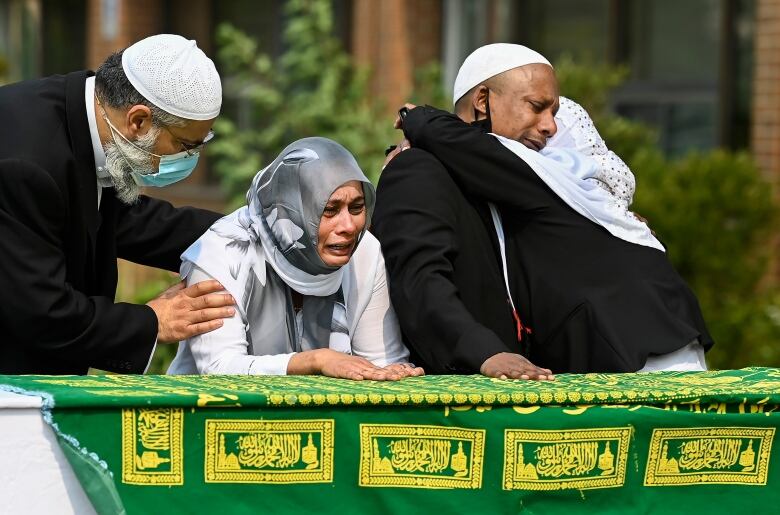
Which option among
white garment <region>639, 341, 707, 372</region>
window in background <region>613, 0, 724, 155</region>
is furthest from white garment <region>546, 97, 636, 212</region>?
window in background <region>613, 0, 724, 155</region>

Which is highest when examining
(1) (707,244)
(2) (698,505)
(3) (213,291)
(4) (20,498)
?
(3) (213,291)

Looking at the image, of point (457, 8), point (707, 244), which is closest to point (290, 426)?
point (707, 244)

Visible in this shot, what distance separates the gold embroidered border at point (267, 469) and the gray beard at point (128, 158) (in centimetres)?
86

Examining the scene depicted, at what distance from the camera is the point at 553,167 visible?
3.79m

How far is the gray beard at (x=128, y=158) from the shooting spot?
3.48 meters

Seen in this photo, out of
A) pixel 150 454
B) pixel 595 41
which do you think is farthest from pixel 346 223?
pixel 595 41

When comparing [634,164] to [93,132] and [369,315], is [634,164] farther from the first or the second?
[93,132]

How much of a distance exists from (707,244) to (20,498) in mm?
5386

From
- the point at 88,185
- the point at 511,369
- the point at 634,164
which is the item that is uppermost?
the point at 88,185

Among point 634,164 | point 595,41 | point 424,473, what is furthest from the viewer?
point 595,41

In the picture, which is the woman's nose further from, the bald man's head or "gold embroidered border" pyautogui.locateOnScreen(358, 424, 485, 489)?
"gold embroidered border" pyautogui.locateOnScreen(358, 424, 485, 489)

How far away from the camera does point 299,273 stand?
3631mm

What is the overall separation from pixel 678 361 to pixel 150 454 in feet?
5.05

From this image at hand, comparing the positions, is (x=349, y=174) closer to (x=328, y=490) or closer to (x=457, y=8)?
(x=328, y=490)
